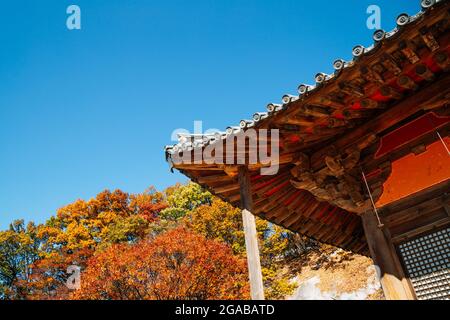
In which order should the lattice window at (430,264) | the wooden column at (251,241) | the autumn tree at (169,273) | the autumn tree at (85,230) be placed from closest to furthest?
the wooden column at (251,241), the lattice window at (430,264), the autumn tree at (169,273), the autumn tree at (85,230)

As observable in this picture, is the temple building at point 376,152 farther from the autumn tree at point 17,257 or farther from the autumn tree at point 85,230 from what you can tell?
the autumn tree at point 17,257

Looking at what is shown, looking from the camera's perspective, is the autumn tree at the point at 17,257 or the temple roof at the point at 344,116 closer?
the temple roof at the point at 344,116

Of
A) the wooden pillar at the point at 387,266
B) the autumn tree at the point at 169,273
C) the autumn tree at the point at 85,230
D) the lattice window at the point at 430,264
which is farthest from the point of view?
the autumn tree at the point at 85,230

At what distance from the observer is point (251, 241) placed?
4277 millimetres

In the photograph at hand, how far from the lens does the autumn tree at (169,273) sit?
15.0 m

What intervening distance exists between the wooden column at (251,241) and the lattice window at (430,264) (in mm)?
2478

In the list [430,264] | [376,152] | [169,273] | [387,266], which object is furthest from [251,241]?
[169,273]

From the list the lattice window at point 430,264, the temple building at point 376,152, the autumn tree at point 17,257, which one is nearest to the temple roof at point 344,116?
the temple building at point 376,152

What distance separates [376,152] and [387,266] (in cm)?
183

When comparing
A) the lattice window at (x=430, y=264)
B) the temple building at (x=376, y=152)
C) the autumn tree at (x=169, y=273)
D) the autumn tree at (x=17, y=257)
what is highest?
the autumn tree at (x=17, y=257)

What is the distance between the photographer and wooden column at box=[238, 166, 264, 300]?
3.96 m

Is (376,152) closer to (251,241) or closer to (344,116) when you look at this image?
(344,116)

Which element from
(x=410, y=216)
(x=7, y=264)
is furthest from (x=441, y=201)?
(x=7, y=264)

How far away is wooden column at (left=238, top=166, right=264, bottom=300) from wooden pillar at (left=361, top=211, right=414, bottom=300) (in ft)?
6.96
